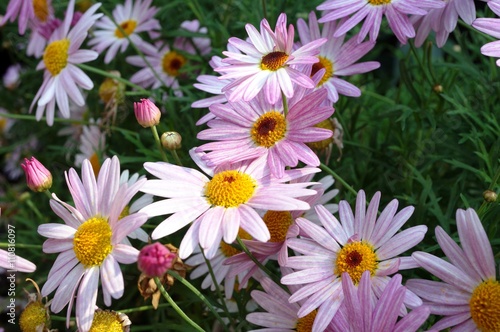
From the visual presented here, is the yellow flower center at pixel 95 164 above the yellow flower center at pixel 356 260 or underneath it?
above

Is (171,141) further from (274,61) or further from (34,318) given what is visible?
(34,318)

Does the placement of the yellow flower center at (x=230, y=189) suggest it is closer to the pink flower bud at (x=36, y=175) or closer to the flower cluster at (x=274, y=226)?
the flower cluster at (x=274, y=226)

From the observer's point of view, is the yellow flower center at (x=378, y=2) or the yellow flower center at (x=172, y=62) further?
the yellow flower center at (x=172, y=62)

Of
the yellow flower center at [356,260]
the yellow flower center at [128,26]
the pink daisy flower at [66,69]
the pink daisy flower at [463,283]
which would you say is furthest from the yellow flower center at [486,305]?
the yellow flower center at [128,26]

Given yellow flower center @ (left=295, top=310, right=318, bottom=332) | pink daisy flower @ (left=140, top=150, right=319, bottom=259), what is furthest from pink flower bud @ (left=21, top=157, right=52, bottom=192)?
yellow flower center @ (left=295, top=310, right=318, bottom=332)

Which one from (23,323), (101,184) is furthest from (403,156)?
(23,323)
